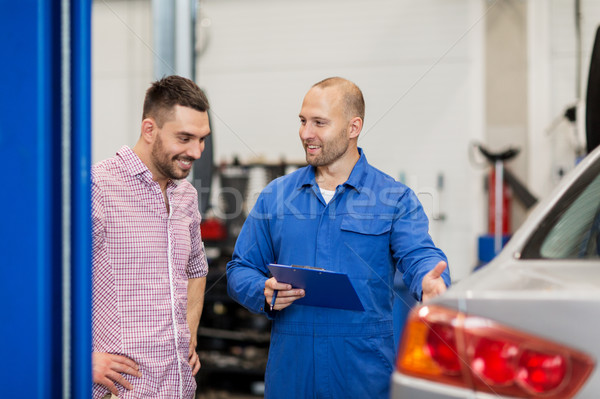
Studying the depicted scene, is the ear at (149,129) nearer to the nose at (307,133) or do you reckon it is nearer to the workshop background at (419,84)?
the nose at (307,133)

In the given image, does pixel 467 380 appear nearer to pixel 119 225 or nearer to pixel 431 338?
pixel 431 338

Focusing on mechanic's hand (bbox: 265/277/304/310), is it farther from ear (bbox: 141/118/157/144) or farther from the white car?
the white car

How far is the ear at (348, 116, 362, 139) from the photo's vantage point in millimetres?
2088

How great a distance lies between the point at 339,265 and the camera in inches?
79.0

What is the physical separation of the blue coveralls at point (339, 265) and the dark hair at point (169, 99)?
0.45 meters

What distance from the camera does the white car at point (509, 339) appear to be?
83cm

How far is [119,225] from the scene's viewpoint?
175 centimetres

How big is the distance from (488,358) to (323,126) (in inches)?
50.2

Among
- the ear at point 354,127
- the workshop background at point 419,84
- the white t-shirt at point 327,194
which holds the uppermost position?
A: the workshop background at point 419,84

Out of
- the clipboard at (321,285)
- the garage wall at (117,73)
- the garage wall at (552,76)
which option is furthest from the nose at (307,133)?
the garage wall at (117,73)

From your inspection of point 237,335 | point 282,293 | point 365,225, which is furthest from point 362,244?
point 237,335

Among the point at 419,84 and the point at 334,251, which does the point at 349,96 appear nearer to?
the point at 334,251
